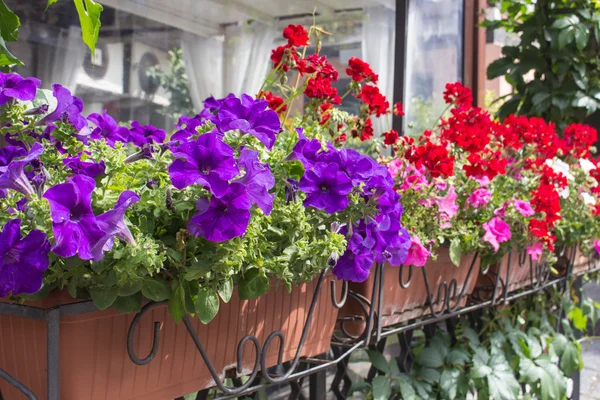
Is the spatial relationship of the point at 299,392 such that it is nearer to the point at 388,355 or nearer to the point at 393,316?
the point at 393,316

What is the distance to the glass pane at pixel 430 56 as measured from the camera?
2730 mm

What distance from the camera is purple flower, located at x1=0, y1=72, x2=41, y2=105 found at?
854 mm

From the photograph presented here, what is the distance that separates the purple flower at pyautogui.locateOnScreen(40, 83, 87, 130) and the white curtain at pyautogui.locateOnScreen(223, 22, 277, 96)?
75.4 inches

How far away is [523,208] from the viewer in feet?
5.65

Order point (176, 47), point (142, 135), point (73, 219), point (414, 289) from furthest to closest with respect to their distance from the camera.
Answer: point (176, 47) < point (414, 289) < point (142, 135) < point (73, 219)

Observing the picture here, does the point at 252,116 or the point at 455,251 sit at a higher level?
the point at 252,116

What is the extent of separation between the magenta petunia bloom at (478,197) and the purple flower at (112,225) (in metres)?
1.07

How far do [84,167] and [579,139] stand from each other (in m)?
1.92

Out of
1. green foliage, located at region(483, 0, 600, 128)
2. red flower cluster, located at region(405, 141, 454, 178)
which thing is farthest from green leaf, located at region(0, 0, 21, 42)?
green foliage, located at region(483, 0, 600, 128)

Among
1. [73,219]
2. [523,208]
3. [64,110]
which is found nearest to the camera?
[73,219]

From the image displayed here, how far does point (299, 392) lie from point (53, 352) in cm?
87

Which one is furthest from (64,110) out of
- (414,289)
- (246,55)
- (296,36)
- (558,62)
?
(558,62)

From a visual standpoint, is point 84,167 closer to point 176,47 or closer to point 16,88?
point 16,88

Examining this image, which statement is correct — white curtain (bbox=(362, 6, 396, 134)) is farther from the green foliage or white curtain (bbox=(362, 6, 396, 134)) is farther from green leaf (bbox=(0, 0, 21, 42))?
green leaf (bbox=(0, 0, 21, 42))
